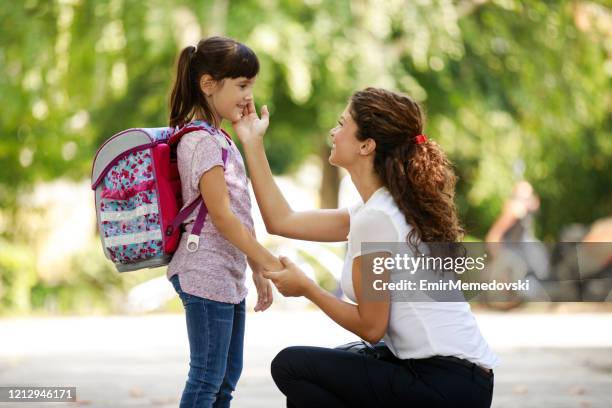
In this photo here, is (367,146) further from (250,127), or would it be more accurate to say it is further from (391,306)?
(391,306)

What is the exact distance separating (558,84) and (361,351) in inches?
381

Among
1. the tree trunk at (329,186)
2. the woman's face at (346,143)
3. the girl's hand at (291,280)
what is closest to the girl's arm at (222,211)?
the girl's hand at (291,280)

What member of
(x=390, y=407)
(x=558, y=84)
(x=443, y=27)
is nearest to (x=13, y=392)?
(x=390, y=407)

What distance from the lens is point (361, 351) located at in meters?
3.73

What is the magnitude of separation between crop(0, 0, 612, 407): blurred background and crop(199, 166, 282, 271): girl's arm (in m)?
5.50

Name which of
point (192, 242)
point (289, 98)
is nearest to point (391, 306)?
point (192, 242)

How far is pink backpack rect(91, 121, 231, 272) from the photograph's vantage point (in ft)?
11.6

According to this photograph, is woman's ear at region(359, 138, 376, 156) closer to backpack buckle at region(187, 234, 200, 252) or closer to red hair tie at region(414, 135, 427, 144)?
red hair tie at region(414, 135, 427, 144)

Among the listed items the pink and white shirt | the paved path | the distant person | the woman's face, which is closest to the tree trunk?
the distant person

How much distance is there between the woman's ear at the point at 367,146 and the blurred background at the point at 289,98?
543 cm

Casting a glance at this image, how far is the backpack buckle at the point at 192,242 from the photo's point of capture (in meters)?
3.56

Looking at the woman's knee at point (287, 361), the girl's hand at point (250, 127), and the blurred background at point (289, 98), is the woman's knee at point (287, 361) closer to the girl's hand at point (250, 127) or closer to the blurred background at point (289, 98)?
the girl's hand at point (250, 127)

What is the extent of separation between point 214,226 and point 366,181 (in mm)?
562

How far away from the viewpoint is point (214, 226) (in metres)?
3.58
